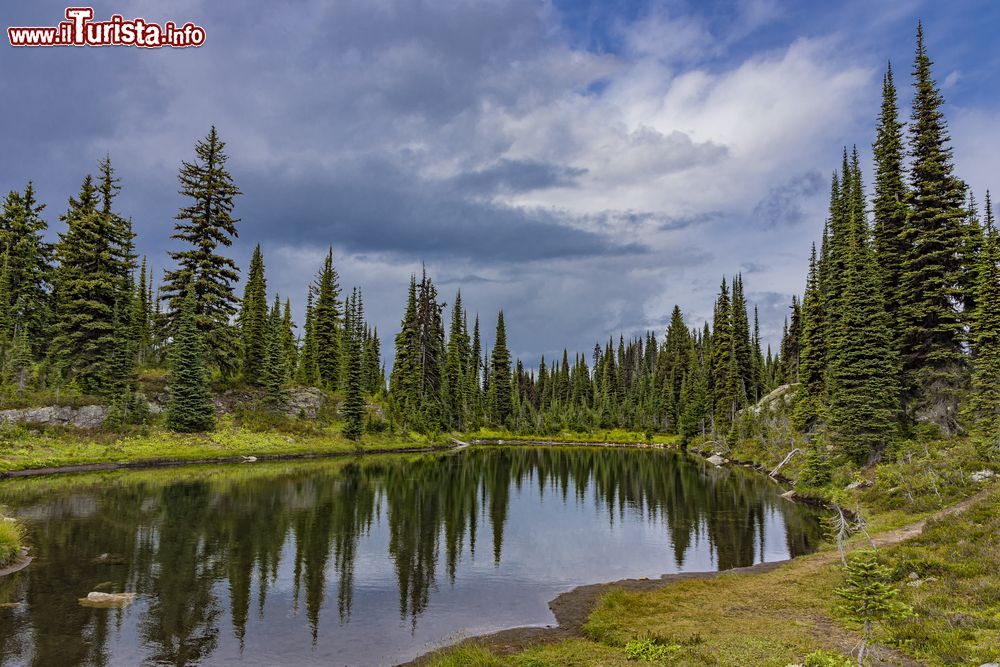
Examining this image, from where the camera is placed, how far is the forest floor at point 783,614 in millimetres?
14203

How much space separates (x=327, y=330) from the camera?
326 feet

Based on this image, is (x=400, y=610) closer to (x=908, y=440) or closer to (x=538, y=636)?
(x=538, y=636)

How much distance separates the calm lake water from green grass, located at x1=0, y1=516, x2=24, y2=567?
42.1 inches

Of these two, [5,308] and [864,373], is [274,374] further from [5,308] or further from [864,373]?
[864,373]

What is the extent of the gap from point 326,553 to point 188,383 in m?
45.2

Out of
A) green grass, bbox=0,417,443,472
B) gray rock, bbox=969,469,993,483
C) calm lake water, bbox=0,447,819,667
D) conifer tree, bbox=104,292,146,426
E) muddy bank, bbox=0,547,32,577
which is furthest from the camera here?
conifer tree, bbox=104,292,146,426

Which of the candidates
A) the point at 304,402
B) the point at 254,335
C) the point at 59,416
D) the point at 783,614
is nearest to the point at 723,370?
the point at 304,402

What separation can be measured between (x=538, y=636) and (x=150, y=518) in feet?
92.6

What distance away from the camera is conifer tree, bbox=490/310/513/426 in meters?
143

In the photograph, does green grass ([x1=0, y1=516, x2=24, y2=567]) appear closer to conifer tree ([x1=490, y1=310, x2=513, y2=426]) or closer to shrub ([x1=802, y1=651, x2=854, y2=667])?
shrub ([x1=802, y1=651, x2=854, y2=667])

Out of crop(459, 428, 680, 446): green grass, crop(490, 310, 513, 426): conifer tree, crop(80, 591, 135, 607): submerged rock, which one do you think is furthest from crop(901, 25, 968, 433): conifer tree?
crop(490, 310, 513, 426): conifer tree

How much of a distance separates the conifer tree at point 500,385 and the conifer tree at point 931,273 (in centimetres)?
10261

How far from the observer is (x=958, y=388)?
41.5m

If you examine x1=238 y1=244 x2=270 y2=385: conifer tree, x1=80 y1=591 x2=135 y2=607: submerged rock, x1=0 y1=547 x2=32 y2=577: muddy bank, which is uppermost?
x1=238 y1=244 x2=270 y2=385: conifer tree
